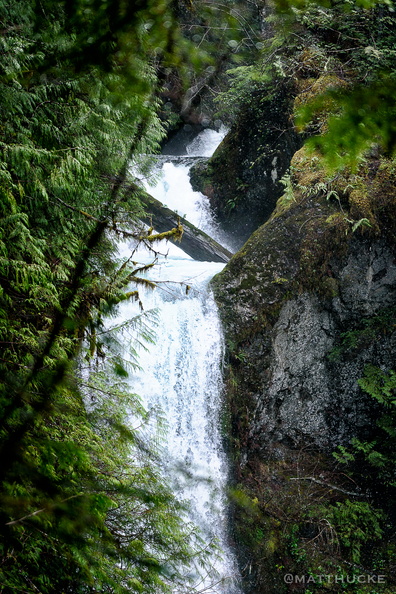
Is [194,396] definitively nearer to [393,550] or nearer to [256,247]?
[256,247]

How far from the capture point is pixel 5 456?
1.28 metres

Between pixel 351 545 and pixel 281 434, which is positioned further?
pixel 281 434

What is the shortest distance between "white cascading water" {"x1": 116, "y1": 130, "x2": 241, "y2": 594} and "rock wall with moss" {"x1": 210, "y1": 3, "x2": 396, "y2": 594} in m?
0.31

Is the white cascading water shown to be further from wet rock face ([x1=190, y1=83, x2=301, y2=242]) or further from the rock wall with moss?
wet rock face ([x1=190, y1=83, x2=301, y2=242])

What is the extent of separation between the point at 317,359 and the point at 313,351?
190 millimetres

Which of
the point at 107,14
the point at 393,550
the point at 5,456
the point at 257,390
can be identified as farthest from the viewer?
the point at 257,390

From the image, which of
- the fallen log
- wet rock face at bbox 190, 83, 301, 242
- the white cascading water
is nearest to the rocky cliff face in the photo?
the white cascading water

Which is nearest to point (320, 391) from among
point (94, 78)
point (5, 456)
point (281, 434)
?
point (281, 434)

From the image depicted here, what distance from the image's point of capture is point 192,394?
6.82m

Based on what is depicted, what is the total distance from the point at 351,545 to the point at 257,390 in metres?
3.00

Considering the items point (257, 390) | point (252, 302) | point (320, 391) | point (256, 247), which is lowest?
point (257, 390)

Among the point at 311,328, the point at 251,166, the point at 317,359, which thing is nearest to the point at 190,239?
the point at 251,166

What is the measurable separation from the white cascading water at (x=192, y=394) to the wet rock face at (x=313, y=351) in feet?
1.82

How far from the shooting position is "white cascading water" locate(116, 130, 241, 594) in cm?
641
